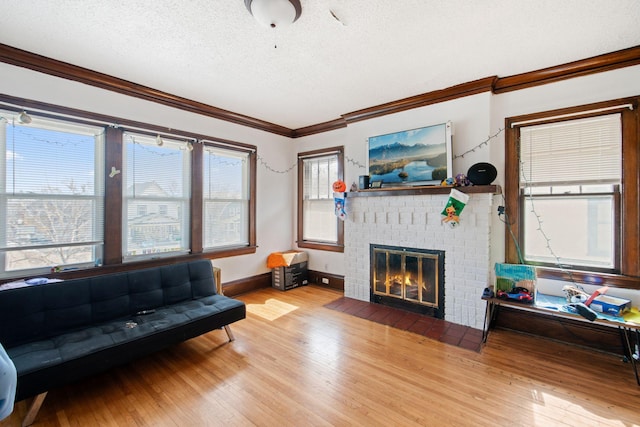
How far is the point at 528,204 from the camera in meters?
3.05

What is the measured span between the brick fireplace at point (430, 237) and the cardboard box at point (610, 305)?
2.81 feet

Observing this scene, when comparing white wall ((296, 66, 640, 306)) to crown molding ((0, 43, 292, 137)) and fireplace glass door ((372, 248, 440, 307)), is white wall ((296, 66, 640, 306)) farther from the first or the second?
crown molding ((0, 43, 292, 137))

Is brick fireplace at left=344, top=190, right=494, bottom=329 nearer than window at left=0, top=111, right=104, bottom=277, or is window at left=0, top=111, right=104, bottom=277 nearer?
window at left=0, top=111, right=104, bottom=277

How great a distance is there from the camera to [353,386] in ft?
7.08

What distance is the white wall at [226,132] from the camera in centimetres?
263

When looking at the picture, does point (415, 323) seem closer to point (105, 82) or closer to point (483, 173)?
point (483, 173)

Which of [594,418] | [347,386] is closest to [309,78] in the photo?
[347,386]

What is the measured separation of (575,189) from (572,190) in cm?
2

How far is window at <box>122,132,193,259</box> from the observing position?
323 centimetres


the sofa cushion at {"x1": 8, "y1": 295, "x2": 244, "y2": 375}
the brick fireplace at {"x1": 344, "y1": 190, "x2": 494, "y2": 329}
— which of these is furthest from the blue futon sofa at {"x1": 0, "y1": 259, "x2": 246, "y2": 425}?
the brick fireplace at {"x1": 344, "y1": 190, "x2": 494, "y2": 329}

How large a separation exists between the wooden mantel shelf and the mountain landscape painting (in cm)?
11

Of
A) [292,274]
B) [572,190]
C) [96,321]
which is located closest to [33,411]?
[96,321]

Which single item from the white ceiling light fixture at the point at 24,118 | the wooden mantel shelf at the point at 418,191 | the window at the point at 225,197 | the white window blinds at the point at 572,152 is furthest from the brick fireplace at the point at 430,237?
the white ceiling light fixture at the point at 24,118

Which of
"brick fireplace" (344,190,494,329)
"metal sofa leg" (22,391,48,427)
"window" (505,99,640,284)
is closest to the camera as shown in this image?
"metal sofa leg" (22,391,48,427)
